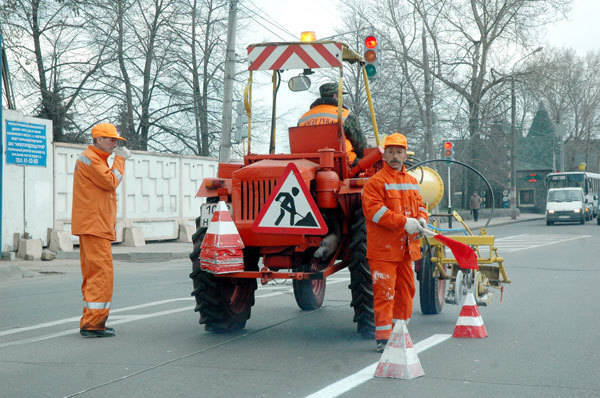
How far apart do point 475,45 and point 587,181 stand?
36.1 ft

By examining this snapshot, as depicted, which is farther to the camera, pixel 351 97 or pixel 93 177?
pixel 351 97

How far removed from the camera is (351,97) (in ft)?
120

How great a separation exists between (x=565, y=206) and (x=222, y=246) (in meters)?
37.8

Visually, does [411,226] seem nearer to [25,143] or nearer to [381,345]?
[381,345]

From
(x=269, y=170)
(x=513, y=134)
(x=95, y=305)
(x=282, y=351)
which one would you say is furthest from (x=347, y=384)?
(x=513, y=134)

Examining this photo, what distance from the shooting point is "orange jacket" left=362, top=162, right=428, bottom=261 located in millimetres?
6633

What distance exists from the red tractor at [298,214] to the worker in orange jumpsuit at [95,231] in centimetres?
85

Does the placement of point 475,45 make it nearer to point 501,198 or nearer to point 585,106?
point 501,198

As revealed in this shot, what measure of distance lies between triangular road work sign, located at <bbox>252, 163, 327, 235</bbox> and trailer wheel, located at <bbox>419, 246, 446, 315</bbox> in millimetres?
2036

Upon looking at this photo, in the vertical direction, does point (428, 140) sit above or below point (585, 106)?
below

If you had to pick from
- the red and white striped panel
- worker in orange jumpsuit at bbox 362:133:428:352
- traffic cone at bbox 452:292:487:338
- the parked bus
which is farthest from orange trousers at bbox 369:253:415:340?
the parked bus

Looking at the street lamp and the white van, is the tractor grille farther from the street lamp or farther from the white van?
the street lamp

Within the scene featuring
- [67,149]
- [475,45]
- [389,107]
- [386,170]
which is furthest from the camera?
[475,45]

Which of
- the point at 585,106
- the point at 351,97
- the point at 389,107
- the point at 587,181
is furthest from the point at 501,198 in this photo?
the point at 351,97
